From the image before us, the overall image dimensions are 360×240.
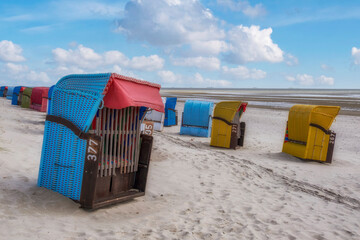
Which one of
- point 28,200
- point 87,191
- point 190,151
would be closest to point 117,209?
point 87,191

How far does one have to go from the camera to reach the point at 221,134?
40.5ft

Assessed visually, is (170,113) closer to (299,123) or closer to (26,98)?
(299,123)

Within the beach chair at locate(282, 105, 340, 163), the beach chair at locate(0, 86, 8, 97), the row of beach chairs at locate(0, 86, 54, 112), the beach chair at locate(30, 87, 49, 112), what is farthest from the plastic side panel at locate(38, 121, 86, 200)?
the beach chair at locate(0, 86, 8, 97)

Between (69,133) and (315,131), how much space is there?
834cm

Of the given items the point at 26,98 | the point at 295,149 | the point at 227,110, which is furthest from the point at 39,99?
the point at 295,149

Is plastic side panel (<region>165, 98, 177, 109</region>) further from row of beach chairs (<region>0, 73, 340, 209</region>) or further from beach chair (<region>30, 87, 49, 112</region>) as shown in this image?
row of beach chairs (<region>0, 73, 340, 209</region>)

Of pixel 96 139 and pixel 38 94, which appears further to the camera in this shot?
pixel 38 94

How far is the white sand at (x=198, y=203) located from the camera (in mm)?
4492

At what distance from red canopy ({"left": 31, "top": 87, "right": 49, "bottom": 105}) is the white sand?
41.1 feet

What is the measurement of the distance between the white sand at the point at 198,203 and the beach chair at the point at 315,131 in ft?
2.30

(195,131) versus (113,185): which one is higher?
(195,131)

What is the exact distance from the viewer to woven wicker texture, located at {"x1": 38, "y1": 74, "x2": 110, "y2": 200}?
4.82 meters

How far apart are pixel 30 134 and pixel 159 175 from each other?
5752 millimetres

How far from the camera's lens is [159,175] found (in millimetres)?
7418
